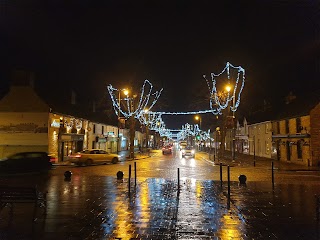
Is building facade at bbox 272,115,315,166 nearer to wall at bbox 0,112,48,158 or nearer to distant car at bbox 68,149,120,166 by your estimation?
distant car at bbox 68,149,120,166

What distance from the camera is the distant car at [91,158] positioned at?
3006 centimetres

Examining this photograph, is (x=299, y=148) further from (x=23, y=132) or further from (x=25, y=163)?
(x=23, y=132)

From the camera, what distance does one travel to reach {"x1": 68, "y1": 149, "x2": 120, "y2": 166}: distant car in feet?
98.6

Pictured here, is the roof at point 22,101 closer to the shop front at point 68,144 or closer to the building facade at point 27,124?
the building facade at point 27,124

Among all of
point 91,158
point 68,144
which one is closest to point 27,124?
point 68,144

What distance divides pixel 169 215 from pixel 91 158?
22.3m

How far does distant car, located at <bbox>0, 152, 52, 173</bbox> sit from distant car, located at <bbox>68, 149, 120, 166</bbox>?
5.90 m

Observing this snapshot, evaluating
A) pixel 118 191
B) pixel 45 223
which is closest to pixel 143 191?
pixel 118 191

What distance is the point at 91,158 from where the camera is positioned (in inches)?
1214

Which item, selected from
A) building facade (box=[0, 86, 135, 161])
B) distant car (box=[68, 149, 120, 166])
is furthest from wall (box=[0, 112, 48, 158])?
distant car (box=[68, 149, 120, 166])

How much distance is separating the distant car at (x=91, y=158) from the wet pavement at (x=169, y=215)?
A: 15.2m

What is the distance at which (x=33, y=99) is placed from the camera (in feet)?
105

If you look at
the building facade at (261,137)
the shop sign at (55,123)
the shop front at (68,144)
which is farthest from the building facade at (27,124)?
the building facade at (261,137)

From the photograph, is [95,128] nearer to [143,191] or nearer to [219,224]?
[143,191]
